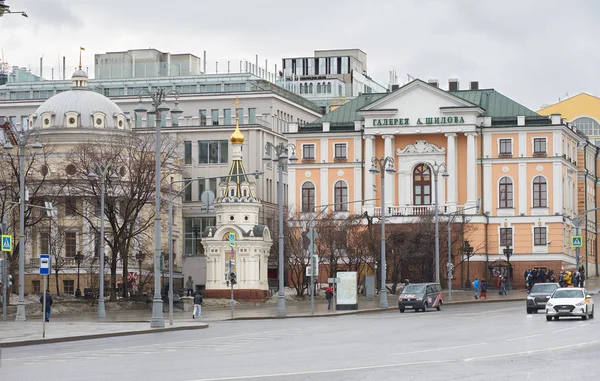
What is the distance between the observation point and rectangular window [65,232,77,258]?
107 meters

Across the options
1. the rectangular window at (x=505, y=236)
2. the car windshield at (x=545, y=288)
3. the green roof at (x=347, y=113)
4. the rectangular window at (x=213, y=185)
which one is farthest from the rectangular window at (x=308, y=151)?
the car windshield at (x=545, y=288)

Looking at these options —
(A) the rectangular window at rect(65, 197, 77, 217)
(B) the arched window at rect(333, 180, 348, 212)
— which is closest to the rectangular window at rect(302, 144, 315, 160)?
(B) the arched window at rect(333, 180, 348, 212)

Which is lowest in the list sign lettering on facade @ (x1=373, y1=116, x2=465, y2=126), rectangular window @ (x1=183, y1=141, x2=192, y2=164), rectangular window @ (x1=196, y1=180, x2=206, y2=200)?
rectangular window @ (x1=196, y1=180, x2=206, y2=200)

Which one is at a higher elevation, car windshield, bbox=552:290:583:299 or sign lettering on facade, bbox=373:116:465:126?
sign lettering on facade, bbox=373:116:465:126

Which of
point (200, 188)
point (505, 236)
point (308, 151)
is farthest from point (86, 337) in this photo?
point (200, 188)

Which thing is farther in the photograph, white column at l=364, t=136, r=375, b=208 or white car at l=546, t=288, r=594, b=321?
white column at l=364, t=136, r=375, b=208

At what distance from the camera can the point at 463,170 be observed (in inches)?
4441

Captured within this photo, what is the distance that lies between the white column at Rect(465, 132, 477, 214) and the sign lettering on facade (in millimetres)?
1493

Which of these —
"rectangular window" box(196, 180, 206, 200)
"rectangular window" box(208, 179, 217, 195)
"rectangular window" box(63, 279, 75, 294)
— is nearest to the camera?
"rectangular window" box(63, 279, 75, 294)

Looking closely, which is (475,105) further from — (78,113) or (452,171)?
(78,113)

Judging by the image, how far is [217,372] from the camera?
29219 millimetres

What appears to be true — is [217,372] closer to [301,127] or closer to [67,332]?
[67,332]

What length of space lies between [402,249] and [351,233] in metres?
4.04

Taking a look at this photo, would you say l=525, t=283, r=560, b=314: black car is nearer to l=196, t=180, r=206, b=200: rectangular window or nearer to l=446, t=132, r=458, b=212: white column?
l=446, t=132, r=458, b=212: white column
